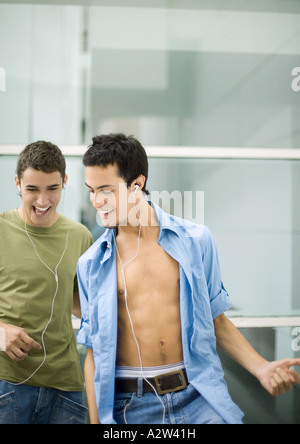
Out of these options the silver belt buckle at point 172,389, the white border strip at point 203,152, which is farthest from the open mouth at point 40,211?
the silver belt buckle at point 172,389

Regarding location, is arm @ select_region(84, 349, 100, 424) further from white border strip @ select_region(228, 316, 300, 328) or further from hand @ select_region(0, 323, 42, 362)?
white border strip @ select_region(228, 316, 300, 328)


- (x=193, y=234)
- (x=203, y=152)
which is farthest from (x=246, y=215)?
(x=193, y=234)

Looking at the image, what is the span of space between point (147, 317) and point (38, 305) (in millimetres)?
420

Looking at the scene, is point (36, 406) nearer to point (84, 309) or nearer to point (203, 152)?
point (84, 309)

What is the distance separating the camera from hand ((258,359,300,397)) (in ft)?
4.39

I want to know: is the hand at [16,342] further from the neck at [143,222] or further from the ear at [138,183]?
the ear at [138,183]

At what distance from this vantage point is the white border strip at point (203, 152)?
5.57ft

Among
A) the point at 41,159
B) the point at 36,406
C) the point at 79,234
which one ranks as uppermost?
the point at 41,159

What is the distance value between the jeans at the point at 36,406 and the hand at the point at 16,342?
0.12 m

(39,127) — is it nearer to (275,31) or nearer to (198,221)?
(198,221)

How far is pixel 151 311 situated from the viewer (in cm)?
138

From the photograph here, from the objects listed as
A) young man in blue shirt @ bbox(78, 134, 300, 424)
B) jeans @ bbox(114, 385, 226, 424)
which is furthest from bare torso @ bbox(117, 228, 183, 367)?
jeans @ bbox(114, 385, 226, 424)

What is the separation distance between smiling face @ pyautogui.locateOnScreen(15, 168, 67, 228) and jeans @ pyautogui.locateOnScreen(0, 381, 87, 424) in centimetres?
62
